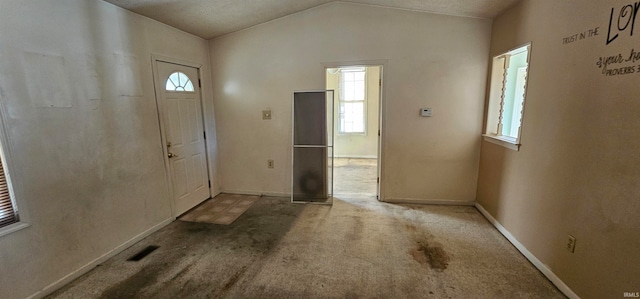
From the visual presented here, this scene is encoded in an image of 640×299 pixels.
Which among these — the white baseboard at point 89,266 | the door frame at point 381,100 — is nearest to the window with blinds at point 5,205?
the white baseboard at point 89,266

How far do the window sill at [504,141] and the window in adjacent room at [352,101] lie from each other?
3.66 meters

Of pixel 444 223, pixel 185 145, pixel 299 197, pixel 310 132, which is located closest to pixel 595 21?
pixel 444 223

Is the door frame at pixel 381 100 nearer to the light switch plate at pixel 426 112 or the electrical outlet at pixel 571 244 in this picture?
the light switch plate at pixel 426 112

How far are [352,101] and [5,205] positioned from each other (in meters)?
5.91

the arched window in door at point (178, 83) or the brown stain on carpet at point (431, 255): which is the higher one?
the arched window in door at point (178, 83)

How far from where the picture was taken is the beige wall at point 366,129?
251 inches

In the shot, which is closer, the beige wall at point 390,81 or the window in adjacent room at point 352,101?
the beige wall at point 390,81

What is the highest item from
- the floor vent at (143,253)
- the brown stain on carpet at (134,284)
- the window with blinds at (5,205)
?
the window with blinds at (5,205)

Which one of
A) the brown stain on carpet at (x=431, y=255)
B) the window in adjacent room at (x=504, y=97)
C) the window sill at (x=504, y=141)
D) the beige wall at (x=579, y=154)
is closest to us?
the beige wall at (x=579, y=154)

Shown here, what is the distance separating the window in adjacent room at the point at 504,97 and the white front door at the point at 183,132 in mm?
3761

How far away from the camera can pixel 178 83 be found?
3.22 meters

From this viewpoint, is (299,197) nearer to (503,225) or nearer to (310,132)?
(310,132)

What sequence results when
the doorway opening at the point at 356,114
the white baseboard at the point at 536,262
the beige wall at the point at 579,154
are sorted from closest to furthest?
1. the beige wall at the point at 579,154
2. the white baseboard at the point at 536,262
3. the doorway opening at the point at 356,114

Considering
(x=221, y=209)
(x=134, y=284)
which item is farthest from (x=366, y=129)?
(x=134, y=284)
